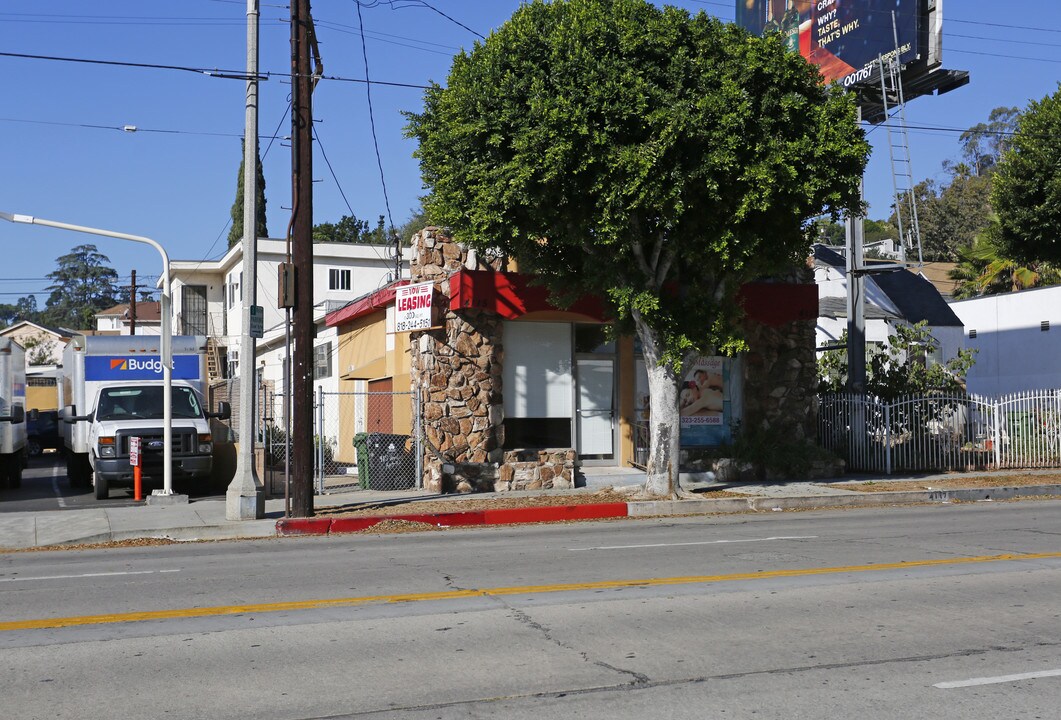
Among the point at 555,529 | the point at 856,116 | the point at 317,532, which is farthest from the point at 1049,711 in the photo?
the point at 856,116

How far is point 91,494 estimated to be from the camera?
22688 mm

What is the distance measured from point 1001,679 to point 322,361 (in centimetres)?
2665

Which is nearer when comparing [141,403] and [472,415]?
[472,415]

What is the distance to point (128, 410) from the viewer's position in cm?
2191

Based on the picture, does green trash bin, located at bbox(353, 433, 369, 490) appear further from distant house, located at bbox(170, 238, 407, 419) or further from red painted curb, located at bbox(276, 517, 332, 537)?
distant house, located at bbox(170, 238, 407, 419)

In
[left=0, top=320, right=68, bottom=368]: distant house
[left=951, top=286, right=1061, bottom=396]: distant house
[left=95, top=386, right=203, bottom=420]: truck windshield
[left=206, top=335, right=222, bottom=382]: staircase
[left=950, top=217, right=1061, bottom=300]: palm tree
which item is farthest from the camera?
[left=0, top=320, right=68, bottom=368]: distant house

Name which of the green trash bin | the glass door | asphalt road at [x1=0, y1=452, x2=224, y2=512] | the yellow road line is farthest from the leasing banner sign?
the yellow road line

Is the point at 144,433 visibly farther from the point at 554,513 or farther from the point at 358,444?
the point at 554,513

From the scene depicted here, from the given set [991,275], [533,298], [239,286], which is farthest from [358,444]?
[991,275]

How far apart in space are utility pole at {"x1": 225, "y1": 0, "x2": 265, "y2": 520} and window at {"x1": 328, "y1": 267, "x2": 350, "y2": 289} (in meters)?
28.6

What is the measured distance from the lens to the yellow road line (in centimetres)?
849

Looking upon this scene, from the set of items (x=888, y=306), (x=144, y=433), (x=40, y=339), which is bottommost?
(x=144, y=433)

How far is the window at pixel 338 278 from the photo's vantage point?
45.5 metres

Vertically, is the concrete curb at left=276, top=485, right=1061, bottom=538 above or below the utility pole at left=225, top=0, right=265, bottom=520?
below
